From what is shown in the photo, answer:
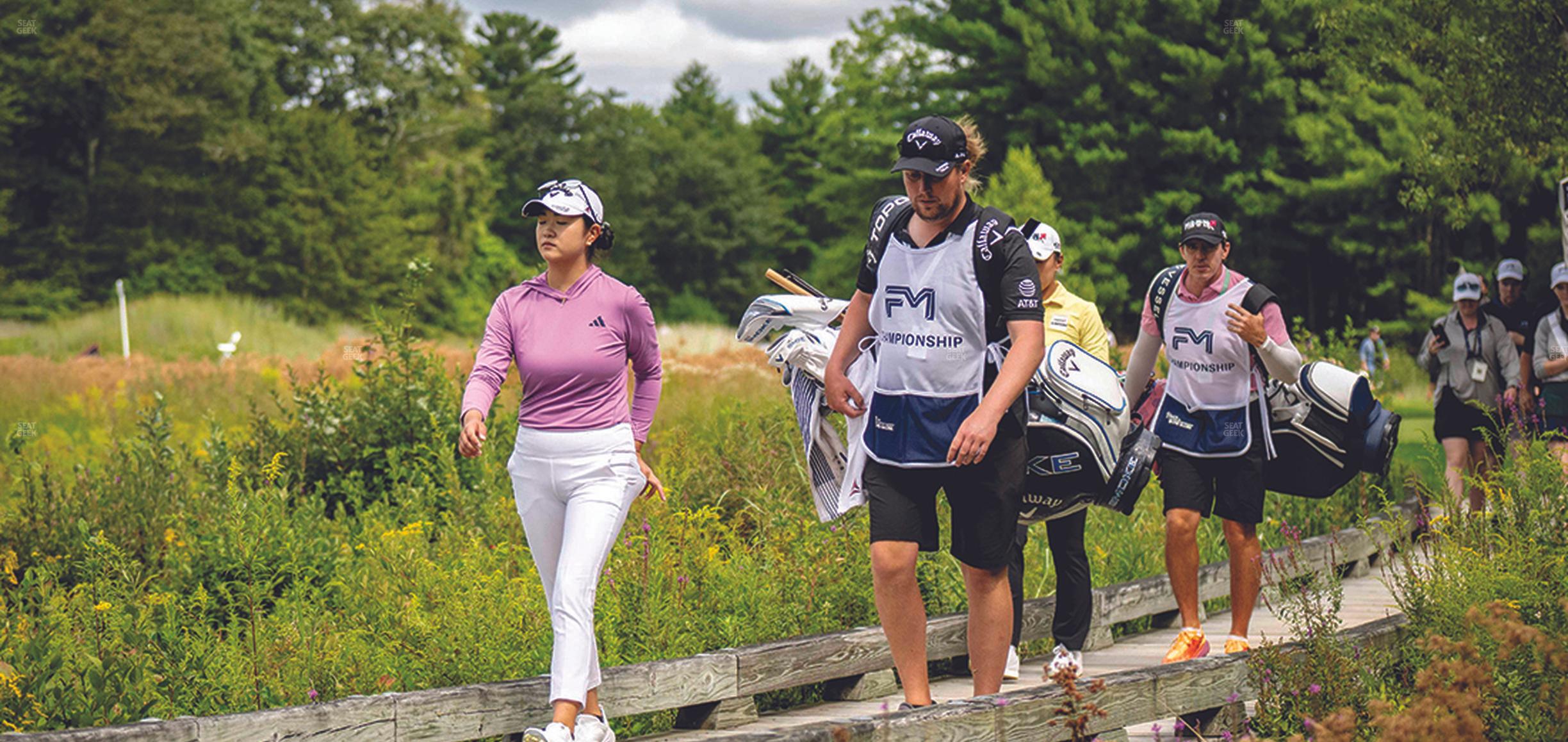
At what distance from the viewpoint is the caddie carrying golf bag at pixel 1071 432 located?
639 cm

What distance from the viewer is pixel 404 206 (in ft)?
216

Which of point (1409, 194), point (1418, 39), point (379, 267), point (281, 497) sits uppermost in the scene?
point (379, 267)

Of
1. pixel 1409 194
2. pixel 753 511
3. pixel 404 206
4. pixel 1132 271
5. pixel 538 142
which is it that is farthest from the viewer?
pixel 538 142

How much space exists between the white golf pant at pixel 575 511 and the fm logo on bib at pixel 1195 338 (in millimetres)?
2893

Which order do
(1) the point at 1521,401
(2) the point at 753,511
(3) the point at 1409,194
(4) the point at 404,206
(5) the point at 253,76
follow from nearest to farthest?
(2) the point at 753,511 < (1) the point at 1521,401 < (3) the point at 1409,194 < (5) the point at 253,76 < (4) the point at 404,206

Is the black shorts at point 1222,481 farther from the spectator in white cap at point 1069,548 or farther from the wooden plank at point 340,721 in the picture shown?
the wooden plank at point 340,721

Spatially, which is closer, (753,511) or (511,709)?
(511,709)

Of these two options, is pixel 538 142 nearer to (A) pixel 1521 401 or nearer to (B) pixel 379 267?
(B) pixel 379 267

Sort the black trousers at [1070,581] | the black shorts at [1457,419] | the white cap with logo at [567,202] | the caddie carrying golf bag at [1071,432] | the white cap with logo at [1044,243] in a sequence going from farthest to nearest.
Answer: the black shorts at [1457,419], the black trousers at [1070,581], the white cap with logo at [1044,243], the caddie carrying golf bag at [1071,432], the white cap with logo at [567,202]

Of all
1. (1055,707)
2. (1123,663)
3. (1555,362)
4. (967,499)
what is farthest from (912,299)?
(1555,362)

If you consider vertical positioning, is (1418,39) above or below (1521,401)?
above

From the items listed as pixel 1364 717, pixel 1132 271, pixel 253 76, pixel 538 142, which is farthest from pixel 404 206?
pixel 1364 717

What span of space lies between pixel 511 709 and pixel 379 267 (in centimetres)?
5999

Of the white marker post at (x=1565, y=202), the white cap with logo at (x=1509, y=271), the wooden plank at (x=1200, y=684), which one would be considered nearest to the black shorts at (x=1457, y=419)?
the white cap with logo at (x=1509, y=271)
